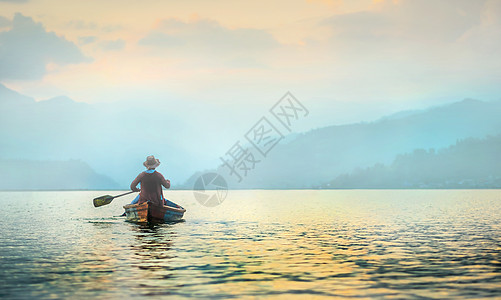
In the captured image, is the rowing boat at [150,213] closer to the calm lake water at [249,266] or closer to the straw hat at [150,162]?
the straw hat at [150,162]

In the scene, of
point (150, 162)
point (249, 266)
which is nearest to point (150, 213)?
point (150, 162)

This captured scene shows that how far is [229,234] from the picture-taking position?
118 ft

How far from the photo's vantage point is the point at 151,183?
130 ft

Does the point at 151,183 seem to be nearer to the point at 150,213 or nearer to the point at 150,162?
the point at 150,162

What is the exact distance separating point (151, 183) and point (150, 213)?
257 centimetres

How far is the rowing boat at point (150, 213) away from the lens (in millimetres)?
40594

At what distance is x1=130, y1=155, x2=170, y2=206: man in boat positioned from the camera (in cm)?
3869

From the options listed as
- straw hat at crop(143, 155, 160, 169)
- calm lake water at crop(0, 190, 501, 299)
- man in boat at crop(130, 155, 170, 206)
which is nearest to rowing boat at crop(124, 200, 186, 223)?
man in boat at crop(130, 155, 170, 206)

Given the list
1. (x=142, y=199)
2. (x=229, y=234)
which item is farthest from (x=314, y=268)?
(x=142, y=199)

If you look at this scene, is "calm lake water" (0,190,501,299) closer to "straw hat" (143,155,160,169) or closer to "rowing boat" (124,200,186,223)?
"straw hat" (143,155,160,169)

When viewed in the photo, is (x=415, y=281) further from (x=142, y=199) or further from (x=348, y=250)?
(x=142, y=199)

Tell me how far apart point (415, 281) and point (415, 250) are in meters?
9.43

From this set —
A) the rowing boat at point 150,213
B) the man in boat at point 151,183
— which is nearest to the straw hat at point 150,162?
the man in boat at point 151,183

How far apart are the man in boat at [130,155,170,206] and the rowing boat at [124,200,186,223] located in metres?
0.41
